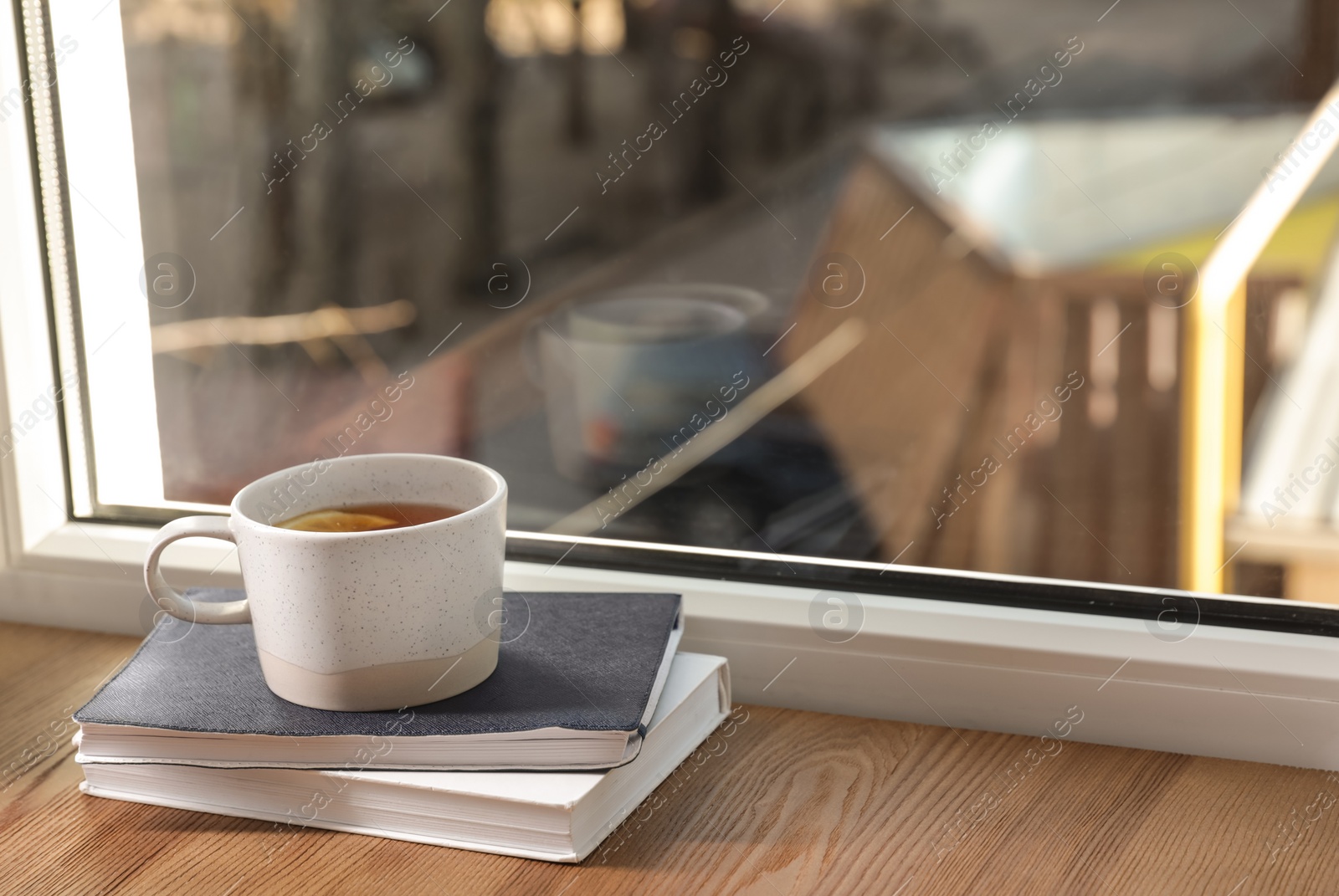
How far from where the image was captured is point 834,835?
41cm

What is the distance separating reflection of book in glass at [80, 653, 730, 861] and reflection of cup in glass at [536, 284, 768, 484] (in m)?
0.33

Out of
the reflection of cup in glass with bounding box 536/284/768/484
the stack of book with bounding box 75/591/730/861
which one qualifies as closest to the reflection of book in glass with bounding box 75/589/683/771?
the stack of book with bounding box 75/591/730/861

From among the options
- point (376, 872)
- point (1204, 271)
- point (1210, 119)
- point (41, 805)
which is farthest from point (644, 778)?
point (1210, 119)

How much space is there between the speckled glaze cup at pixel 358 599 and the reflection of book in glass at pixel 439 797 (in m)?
0.03

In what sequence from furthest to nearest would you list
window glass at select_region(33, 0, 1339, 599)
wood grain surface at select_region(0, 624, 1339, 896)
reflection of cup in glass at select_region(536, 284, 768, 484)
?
reflection of cup in glass at select_region(536, 284, 768, 484)
window glass at select_region(33, 0, 1339, 599)
wood grain surface at select_region(0, 624, 1339, 896)

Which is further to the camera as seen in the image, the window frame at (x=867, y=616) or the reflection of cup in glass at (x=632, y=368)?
the reflection of cup in glass at (x=632, y=368)

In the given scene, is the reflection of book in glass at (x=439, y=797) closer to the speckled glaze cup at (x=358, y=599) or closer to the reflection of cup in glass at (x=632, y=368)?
the speckled glaze cup at (x=358, y=599)

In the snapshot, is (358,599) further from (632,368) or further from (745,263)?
(745,263)

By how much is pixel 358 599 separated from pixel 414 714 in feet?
0.18

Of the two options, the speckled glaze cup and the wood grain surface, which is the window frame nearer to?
the wood grain surface

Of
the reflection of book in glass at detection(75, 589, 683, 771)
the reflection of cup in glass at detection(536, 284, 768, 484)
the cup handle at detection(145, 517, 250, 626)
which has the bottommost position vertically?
the reflection of cup in glass at detection(536, 284, 768, 484)

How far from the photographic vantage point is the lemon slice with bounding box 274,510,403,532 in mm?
434

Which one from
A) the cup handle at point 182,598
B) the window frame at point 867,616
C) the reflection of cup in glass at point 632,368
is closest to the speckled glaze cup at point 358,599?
the cup handle at point 182,598

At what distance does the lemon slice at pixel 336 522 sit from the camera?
0.43 meters
